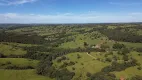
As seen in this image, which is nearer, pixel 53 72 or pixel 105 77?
pixel 105 77

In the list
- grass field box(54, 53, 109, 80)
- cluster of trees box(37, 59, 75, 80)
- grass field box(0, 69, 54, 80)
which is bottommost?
grass field box(0, 69, 54, 80)

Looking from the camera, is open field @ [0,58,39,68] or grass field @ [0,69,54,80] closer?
grass field @ [0,69,54,80]

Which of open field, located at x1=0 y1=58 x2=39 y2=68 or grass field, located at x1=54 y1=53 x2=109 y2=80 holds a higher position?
grass field, located at x1=54 y1=53 x2=109 y2=80

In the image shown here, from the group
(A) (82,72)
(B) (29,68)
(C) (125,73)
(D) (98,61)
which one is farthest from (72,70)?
(B) (29,68)

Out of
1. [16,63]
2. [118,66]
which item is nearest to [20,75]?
[16,63]

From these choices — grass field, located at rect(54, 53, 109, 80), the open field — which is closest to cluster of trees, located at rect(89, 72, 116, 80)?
grass field, located at rect(54, 53, 109, 80)

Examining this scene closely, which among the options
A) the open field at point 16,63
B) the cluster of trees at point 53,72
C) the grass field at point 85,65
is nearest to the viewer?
the grass field at point 85,65

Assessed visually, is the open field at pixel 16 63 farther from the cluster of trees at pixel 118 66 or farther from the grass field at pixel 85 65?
the cluster of trees at pixel 118 66

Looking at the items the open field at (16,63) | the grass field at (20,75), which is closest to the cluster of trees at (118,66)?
the grass field at (20,75)

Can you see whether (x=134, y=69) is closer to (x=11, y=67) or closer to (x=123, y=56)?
(x=123, y=56)

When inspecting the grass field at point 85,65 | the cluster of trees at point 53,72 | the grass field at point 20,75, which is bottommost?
the grass field at point 20,75

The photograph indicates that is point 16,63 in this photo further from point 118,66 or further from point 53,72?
point 118,66

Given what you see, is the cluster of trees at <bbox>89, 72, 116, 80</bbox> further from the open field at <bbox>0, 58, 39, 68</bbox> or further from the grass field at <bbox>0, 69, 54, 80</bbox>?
the open field at <bbox>0, 58, 39, 68</bbox>
